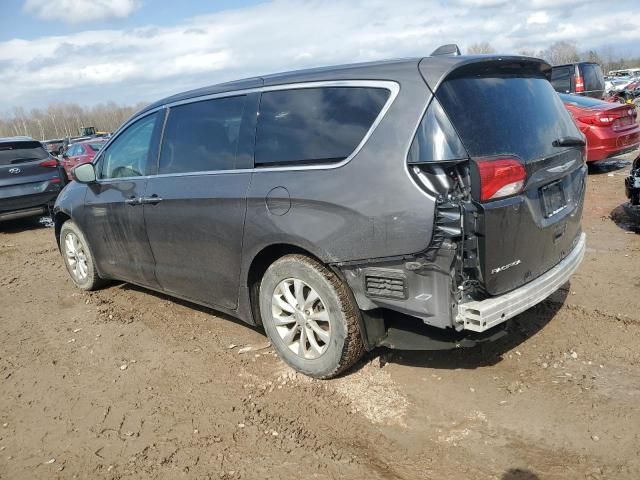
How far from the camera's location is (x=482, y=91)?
3033mm

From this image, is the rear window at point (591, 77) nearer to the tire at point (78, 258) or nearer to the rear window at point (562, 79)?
the rear window at point (562, 79)

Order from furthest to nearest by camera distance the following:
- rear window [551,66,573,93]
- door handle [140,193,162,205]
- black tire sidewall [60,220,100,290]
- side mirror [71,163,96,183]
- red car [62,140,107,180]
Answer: red car [62,140,107,180]
rear window [551,66,573,93]
black tire sidewall [60,220,100,290]
side mirror [71,163,96,183]
door handle [140,193,162,205]

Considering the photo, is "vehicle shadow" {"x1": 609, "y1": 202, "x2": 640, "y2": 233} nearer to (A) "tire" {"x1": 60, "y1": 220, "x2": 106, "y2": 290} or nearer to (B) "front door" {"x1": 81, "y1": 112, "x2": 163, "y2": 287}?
(B) "front door" {"x1": 81, "y1": 112, "x2": 163, "y2": 287}

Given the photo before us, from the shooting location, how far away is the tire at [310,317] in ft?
10.5

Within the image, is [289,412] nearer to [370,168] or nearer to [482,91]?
[370,168]

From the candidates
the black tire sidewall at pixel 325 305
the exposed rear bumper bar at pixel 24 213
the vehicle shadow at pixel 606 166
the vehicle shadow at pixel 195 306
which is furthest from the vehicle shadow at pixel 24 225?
the vehicle shadow at pixel 606 166

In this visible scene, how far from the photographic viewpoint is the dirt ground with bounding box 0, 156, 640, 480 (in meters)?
2.73

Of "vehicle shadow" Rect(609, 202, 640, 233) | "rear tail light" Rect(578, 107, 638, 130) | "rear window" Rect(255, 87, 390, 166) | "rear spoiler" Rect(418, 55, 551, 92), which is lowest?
"vehicle shadow" Rect(609, 202, 640, 233)

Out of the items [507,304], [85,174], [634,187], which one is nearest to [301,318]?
[507,304]

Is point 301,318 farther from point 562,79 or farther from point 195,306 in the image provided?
point 562,79

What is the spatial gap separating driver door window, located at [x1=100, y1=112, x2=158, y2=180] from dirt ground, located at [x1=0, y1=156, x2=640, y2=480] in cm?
138

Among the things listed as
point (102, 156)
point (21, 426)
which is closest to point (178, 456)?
point (21, 426)

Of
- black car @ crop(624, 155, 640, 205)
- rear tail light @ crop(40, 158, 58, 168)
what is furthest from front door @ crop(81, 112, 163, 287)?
rear tail light @ crop(40, 158, 58, 168)

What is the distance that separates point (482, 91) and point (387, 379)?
189 cm
